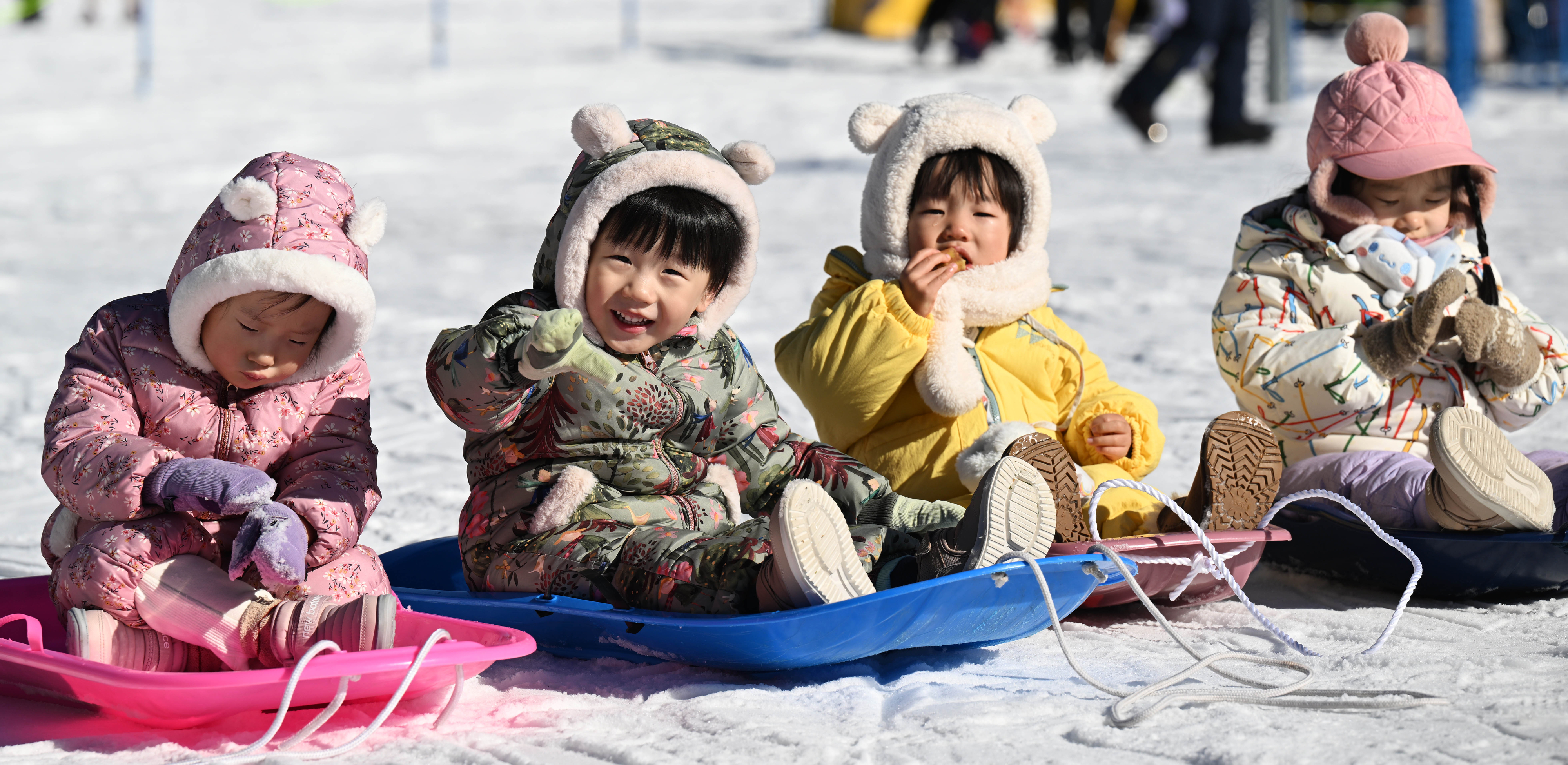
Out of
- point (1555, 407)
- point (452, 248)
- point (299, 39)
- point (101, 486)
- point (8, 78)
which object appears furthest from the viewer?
point (299, 39)

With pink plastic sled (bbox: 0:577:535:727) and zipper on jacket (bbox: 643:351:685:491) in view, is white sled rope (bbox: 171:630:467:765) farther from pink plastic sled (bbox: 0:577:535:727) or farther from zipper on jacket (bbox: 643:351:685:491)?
zipper on jacket (bbox: 643:351:685:491)

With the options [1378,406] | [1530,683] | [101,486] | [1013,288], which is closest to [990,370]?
[1013,288]

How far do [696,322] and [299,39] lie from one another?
14.8 m

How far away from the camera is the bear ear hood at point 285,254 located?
2.12 meters

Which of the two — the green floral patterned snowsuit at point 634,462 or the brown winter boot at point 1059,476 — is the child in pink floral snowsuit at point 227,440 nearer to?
the green floral patterned snowsuit at point 634,462

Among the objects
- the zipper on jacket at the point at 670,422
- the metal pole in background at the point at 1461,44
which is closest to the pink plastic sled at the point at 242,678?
the zipper on jacket at the point at 670,422

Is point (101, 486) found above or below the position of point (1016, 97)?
below

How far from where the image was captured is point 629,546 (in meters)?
2.33

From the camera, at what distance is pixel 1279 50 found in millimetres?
11320

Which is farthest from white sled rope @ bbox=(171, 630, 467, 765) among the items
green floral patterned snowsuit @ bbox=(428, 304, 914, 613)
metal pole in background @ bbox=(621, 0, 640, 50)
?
metal pole in background @ bbox=(621, 0, 640, 50)

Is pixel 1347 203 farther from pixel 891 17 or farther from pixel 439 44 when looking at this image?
pixel 891 17

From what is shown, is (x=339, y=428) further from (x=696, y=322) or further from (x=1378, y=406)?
(x=1378, y=406)

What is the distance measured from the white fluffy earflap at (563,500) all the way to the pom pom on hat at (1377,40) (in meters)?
1.73

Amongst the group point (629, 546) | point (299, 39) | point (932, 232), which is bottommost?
point (629, 546)
